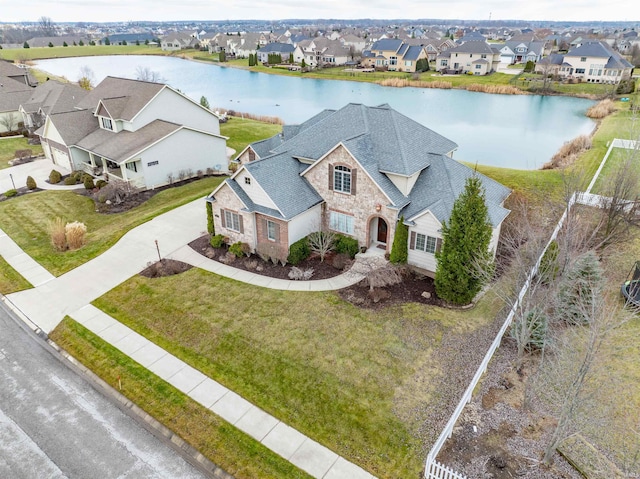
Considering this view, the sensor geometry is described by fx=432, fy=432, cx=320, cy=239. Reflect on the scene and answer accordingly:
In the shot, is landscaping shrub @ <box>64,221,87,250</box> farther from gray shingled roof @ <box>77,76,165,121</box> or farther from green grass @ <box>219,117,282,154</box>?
green grass @ <box>219,117,282,154</box>

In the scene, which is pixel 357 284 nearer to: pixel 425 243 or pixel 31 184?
pixel 425 243

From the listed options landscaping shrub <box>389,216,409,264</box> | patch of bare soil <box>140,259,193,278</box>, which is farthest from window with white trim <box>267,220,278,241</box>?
landscaping shrub <box>389,216,409,264</box>

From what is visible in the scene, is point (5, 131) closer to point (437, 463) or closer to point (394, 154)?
point (394, 154)

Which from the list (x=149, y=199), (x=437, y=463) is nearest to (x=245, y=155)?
(x=149, y=199)

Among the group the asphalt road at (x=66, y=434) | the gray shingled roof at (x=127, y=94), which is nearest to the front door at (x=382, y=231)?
the asphalt road at (x=66, y=434)

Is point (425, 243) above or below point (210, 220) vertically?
above

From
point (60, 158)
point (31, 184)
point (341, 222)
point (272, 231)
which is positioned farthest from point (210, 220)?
point (60, 158)

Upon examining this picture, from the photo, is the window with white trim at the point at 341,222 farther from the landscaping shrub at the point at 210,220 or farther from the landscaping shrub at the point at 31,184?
the landscaping shrub at the point at 31,184
